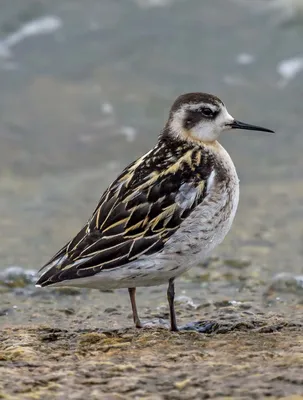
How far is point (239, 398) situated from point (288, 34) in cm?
1245

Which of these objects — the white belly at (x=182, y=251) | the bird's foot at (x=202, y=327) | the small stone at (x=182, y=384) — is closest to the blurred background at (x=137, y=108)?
the bird's foot at (x=202, y=327)

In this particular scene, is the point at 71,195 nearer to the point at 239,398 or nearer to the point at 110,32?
the point at 110,32

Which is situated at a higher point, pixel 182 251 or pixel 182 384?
pixel 182 251

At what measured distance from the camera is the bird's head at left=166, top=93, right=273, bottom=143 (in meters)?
7.80

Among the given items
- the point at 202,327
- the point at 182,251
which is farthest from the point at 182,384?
the point at 202,327

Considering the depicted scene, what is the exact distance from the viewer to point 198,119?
7.83m

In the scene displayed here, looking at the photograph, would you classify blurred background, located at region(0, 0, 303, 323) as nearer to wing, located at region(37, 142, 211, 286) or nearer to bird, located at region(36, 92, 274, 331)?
bird, located at region(36, 92, 274, 331)

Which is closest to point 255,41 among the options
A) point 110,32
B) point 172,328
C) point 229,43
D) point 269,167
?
point 229,43

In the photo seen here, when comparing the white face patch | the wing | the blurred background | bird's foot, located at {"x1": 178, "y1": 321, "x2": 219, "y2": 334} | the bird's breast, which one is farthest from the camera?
the blurred background

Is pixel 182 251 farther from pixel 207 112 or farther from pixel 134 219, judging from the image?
pixel 207 112

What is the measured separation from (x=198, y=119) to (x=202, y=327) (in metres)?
1.80

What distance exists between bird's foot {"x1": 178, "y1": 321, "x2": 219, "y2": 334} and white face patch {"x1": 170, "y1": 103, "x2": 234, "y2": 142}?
1559 mm

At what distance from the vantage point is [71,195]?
1266cm

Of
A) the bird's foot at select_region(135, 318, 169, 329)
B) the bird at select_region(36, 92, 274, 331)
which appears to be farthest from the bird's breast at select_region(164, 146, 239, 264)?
the bird's foot at select_region(135, 318, 169, 329)
